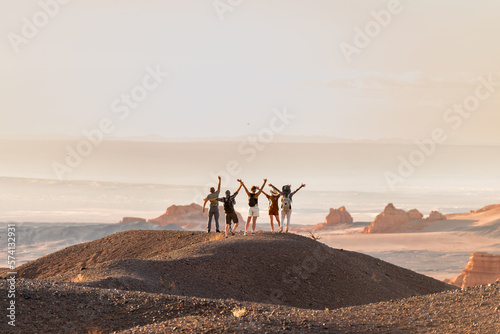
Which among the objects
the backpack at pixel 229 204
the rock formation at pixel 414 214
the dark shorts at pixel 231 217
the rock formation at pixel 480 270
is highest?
the rock formation at pixel 414 214

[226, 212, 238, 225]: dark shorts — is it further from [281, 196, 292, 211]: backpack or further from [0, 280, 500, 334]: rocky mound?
[0, 280, 500, 334]: rocky mound

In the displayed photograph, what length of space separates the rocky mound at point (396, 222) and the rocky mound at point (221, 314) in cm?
14950

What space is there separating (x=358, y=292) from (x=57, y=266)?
16589 millimetres

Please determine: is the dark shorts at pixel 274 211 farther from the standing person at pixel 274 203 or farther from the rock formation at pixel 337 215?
the rock formation at pixel 337 215

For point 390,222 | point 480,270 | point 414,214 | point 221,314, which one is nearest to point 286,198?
point 221,314

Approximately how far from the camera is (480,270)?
96.4m

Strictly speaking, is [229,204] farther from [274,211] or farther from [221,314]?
[221,314]

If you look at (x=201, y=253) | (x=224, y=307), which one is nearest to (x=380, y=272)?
(x=201, y=253)

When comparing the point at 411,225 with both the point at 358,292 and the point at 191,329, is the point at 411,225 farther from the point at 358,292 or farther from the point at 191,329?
the point at 191,329

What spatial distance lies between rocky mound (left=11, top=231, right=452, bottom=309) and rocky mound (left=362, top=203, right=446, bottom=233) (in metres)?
134

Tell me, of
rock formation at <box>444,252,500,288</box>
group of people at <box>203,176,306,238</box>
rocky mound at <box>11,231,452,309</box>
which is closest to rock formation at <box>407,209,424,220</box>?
rock formation at <box>444,252,500,288</box>

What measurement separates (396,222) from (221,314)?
153795 mm

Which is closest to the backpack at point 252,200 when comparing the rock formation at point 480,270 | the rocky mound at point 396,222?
the rock formation at point 480,270

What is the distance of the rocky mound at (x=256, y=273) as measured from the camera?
20141 mm
